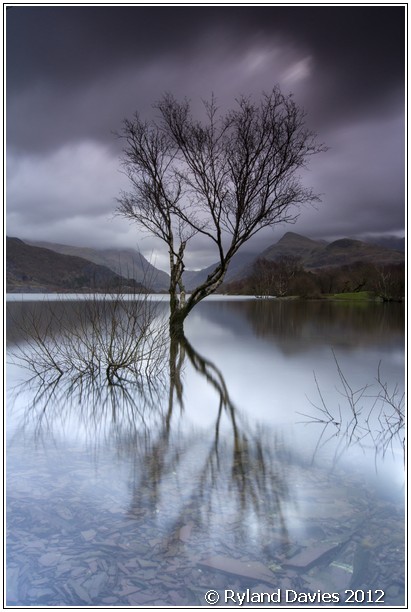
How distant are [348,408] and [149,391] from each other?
11.5 feet

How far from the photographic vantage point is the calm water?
322 cm

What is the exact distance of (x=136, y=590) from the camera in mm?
3135

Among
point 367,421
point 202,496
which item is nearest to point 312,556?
point 202,496

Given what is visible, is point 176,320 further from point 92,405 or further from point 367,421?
point 367,421

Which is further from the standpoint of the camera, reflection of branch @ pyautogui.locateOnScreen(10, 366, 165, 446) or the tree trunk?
the tree trunk

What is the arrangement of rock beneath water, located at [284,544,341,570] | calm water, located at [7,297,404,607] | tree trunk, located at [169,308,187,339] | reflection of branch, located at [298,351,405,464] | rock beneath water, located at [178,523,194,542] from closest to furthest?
calm water, located at [7,297,404,607] → rock beneath water, located at [284,544,341,570] → rock beneath water, located at [178,523,194,542] → reflection of branch, located at [298,351,405,464] → tree trunk, located at [169,308,187,339]

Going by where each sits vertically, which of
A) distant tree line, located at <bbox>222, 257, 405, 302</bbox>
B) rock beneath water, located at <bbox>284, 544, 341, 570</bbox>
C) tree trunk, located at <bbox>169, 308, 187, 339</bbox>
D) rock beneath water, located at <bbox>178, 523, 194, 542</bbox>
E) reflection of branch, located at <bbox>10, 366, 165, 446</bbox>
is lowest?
rock beneath water, located at <bbox>284, 544, 341, 570</bbox>

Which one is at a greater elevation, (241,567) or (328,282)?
(328,282)

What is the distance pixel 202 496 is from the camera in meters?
4.45

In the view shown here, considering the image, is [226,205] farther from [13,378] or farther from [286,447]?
[286,447]

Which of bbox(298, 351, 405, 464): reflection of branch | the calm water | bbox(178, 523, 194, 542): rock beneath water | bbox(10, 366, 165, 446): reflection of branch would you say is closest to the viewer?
the calm water

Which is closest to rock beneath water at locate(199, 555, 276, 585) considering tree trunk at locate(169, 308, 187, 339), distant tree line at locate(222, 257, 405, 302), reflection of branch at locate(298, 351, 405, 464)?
reflection of branch at locate(298, 351, 405, 464)

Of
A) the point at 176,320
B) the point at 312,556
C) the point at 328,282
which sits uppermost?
the point at 328,282

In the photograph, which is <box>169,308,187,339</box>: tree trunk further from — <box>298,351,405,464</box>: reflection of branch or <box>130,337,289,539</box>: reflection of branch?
<box>130,337,289,539</box>: reflection of branch
